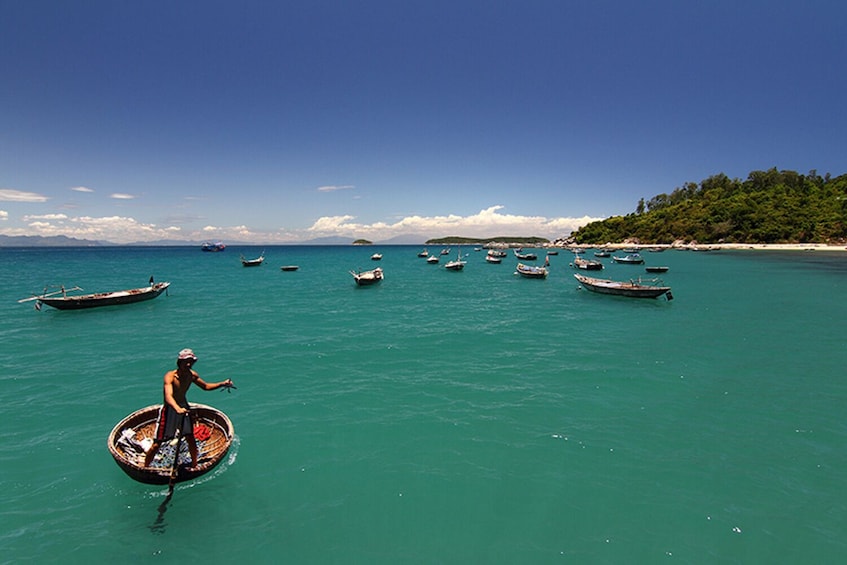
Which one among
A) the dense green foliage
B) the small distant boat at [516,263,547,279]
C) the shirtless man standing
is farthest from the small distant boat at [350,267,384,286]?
the dense green foliage

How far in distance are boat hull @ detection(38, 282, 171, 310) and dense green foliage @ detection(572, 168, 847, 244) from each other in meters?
168

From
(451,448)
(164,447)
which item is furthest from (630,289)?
(164,447)

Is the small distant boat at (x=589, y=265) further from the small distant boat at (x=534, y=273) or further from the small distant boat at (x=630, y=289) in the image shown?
the small distant boat at (x=630, y=289)

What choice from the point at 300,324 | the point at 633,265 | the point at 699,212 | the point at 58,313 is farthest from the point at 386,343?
the point at 699,212

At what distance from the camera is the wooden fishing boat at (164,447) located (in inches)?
344

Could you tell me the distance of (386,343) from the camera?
22828mm

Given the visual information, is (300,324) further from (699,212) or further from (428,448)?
(699,212)

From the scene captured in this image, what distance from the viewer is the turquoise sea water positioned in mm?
7965

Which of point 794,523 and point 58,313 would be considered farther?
point 58,313

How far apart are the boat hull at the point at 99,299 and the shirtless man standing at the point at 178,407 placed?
105ft

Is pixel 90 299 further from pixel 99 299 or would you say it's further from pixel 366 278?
pixel 366 278

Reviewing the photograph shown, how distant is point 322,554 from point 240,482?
11.3 feet

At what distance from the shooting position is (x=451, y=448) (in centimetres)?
1129

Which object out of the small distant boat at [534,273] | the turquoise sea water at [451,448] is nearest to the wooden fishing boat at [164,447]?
the turquoise sea water at [451,448]
